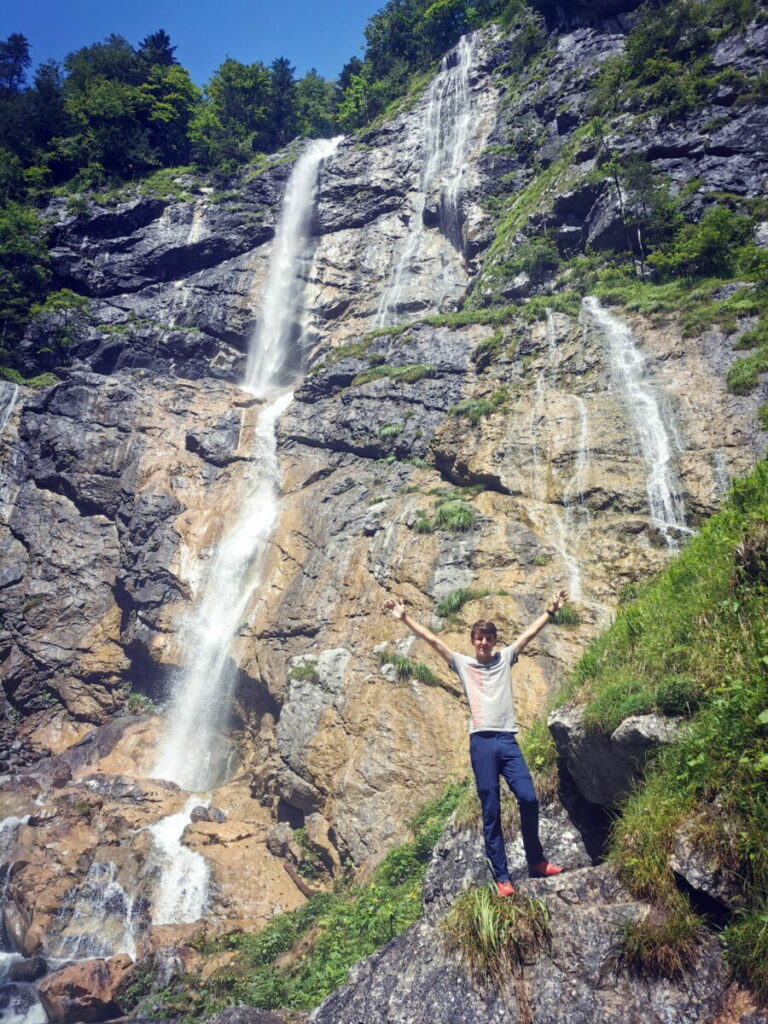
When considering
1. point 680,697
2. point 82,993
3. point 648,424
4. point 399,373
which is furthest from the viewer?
point 399,373

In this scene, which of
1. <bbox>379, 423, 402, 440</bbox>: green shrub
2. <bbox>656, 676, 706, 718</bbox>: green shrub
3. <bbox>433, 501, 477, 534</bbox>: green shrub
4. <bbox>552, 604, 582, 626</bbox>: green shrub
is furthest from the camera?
<bbox>379, 423, 402, 440</bbox>: green shrub

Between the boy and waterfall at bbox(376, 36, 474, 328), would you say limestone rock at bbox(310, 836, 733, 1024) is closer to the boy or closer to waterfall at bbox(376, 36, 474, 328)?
the boy

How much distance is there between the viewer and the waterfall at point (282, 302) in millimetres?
32781

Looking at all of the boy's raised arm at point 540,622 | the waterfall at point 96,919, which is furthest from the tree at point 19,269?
the boy's raised arm at point 540,622

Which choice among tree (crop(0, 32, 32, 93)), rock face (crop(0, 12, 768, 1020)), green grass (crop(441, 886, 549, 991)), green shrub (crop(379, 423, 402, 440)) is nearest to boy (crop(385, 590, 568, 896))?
green grass (crop(441, 886, 549, 991))

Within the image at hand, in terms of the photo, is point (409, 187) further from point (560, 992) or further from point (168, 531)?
point (560, 992)

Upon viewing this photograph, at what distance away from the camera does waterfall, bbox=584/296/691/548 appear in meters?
14.1

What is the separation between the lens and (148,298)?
3425 cm

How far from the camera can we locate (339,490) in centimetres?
2100

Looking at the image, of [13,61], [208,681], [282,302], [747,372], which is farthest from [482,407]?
[13,61]

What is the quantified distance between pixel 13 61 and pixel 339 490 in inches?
2232

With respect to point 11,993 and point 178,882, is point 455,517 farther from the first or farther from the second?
point 11,993

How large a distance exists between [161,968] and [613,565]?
11.9 meters

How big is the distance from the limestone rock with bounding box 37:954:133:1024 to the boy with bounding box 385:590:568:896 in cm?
918
